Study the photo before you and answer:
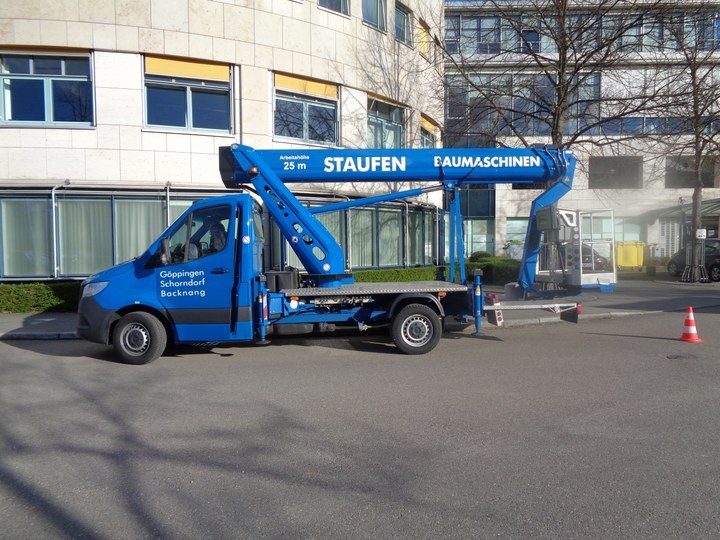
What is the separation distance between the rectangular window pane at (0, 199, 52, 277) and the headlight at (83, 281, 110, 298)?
22.5ft

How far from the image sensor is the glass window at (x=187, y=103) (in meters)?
14.7

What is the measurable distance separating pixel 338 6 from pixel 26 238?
10.9 metres

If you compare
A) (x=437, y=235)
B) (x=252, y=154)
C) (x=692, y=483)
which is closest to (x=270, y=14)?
(x=252, y=154)

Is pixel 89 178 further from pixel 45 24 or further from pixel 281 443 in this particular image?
pixel 281 443

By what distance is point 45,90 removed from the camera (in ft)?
46.8

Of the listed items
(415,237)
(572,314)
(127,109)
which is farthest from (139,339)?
(415,237)

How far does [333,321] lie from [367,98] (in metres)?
10.9

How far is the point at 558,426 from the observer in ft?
17.1

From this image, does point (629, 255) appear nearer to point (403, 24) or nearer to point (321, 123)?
point (403, 24)

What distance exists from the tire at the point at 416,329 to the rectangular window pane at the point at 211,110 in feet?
29.8

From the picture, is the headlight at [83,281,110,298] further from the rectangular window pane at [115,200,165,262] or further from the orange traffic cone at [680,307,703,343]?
the orange traffic cone at [680,307,703,343]

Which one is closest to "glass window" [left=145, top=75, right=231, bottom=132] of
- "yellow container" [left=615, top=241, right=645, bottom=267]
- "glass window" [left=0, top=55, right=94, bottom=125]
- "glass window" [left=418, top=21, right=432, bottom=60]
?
"glass window" [left=0, top=55, right=94, bottom=125]

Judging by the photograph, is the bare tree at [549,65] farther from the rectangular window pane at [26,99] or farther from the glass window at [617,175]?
the rectangular window pane at [26,99]

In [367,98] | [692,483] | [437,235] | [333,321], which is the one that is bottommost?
[692,483]
